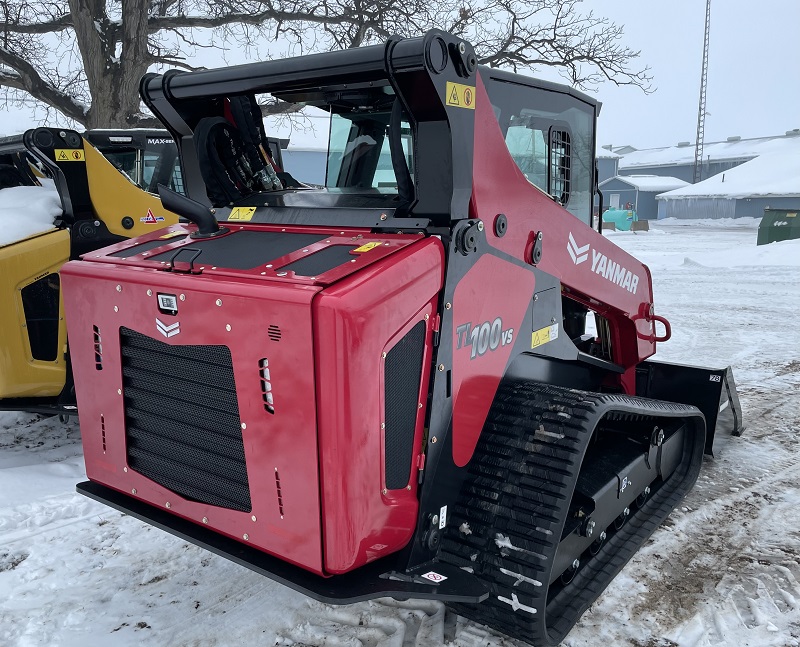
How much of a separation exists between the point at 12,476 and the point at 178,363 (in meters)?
2.43

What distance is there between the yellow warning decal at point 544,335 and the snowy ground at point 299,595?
116 cm

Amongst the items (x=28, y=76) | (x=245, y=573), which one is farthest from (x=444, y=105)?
(x=28, y=76)

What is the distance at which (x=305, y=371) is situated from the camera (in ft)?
6.93

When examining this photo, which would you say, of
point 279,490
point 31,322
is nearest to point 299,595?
point 279,490

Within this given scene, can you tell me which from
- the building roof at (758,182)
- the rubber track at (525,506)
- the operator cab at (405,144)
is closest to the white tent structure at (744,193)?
the building roof at (758,182)

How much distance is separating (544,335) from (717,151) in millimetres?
56763

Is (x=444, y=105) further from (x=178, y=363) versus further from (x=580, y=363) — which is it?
(x=580, y=363)

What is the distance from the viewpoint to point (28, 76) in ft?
41.4

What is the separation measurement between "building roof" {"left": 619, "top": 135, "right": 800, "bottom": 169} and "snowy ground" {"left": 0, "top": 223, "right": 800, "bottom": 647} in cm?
4585

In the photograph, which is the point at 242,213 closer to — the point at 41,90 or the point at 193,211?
the point at 193,211

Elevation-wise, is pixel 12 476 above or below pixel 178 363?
below

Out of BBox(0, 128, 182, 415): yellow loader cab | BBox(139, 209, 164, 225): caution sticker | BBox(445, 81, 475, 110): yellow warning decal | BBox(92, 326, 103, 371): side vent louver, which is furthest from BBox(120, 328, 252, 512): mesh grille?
BBox(139, 209, 164, 225): caution sticker

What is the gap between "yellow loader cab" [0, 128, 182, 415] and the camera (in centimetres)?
459

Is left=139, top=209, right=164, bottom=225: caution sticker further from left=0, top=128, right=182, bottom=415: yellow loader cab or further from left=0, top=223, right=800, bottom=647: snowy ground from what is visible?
left=0, top=223, right=800, bottom=647: snowy ground
